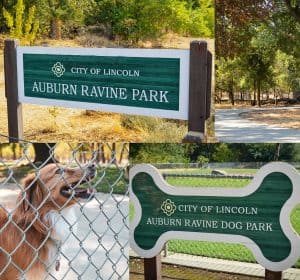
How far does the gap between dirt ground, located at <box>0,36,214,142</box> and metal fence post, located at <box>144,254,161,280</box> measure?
56 cm

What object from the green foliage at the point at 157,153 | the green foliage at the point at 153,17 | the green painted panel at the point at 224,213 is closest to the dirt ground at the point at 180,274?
the green painted panel at the point at 224,213

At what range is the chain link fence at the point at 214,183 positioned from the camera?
2762 mm

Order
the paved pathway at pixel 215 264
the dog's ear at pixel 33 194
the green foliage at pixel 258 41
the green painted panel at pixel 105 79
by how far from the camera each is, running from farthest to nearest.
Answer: the green foliage at pixel 258 41 → the paved pathway at pixel 215 264 → the green painted panel at pixel 105 79 → the dog's ear at pixel 33 194

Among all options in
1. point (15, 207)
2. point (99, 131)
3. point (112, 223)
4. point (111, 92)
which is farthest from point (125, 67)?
point (15, 207)

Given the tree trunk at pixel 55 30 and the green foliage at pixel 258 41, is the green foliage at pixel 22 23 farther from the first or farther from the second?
the green foliage at pixel 258 41

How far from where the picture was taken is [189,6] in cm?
312

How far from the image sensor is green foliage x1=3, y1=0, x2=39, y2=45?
10.5 feet

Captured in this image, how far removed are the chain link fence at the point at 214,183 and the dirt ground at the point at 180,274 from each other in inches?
4.1

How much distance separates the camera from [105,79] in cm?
293

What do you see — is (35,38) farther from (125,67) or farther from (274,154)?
(274,154)

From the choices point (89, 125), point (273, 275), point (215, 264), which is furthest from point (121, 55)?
point (273, 275)

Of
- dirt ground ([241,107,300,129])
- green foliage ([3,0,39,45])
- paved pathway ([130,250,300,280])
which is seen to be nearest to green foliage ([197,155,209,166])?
paved pathway ([130,250,300,280])

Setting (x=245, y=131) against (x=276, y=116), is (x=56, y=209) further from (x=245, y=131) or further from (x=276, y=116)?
(x=276, y=116)

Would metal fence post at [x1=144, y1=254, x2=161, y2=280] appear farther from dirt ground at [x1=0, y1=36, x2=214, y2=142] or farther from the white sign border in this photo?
the white sign border
